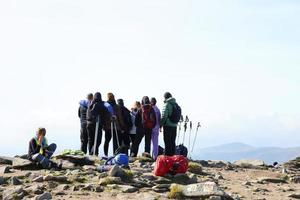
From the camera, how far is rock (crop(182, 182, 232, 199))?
1681 centimetres

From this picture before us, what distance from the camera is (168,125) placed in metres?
26.4

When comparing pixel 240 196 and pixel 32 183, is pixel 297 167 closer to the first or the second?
pixel 240 196

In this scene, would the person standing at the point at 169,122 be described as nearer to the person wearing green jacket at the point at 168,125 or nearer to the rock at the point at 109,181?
the person wearing green jacket at the point at 168,125

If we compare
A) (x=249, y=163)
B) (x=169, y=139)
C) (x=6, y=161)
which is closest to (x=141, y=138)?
(x=169, y=139)

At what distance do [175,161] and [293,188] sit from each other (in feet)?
15.6

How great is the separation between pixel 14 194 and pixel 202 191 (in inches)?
214

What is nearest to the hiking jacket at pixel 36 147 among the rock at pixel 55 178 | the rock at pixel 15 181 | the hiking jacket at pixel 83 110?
the rock at pixel 15 181

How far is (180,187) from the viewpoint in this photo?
17.2m

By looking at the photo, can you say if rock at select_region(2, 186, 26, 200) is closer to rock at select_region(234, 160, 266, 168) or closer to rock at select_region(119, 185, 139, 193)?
rock at select_region(119, 185, 139, 193)

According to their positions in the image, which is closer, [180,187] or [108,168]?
A: [180,187]

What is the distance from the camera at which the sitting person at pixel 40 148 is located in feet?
70.0

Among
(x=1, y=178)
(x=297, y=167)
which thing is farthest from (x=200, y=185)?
(x=297, y=167)

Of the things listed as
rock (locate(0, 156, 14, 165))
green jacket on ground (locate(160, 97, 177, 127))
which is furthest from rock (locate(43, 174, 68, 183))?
green jacket on ground (locate(160, 97, 177, 127))

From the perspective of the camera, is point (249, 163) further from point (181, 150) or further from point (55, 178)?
point (55, 178)
